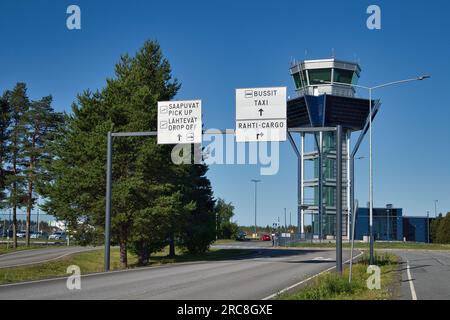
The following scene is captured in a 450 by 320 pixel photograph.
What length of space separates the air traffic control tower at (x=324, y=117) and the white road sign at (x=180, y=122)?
205ft

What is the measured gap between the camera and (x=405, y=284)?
62.9 ft

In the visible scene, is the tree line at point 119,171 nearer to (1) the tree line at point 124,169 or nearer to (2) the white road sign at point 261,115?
(1) the tree line at point 124,169

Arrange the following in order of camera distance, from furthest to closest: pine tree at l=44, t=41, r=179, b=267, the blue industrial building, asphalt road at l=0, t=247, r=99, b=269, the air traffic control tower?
the blue industrial building < the air traffic control tower < asphalt road at l=0, t=247, r=99, b=269 < pine tree at l=44, t=41, r=179, b=267

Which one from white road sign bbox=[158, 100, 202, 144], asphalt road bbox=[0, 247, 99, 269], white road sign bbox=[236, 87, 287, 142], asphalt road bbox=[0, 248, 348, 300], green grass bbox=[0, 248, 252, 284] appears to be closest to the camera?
asphalt road bbox=[0, 248, 348, 300]

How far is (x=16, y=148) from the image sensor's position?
61.1 m

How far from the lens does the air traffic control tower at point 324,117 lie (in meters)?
85.4

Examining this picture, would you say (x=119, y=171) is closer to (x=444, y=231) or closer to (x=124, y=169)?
(x=124, y=169)

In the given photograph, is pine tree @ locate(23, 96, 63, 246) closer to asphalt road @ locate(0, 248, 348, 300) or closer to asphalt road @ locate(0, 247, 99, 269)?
asphalt road @ locate(0, 247, 99, 269)

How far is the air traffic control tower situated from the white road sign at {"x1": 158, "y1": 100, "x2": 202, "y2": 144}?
205 feet

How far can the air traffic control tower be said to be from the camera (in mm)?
85438

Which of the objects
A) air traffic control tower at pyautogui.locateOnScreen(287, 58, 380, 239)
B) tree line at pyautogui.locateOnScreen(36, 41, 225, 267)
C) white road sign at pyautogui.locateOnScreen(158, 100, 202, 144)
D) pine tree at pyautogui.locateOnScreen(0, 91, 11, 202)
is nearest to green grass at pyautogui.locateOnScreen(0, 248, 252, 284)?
tree line at pyautogui.locateOnScreen(36, 41, 225, 267)

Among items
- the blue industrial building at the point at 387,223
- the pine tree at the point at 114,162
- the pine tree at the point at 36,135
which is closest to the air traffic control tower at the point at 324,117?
the blue industrial building at the point at 387,223
